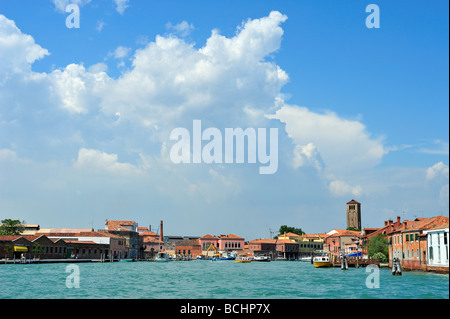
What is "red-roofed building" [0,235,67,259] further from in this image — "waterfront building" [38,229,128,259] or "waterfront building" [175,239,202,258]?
"waterfront building" [175,239,202,258]

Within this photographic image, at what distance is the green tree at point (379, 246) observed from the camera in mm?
62750

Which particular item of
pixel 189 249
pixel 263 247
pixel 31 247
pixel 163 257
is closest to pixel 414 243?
pixel 31 247

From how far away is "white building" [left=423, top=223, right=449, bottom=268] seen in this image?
1666 inches

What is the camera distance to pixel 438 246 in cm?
4359

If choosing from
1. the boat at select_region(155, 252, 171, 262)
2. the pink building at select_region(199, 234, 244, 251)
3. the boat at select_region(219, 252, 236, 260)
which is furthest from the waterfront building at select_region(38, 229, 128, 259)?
the pink building at select_region(199, 234, 244, 251)

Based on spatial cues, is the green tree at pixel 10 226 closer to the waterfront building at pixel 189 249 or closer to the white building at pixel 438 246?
the waterfront building at pixel 189 249

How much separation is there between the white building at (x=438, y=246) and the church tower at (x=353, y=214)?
11154 centimetres

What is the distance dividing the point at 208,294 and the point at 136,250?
79.0 metres

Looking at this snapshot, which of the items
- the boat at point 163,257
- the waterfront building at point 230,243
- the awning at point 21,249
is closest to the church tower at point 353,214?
the waterfront building at point 230,243
